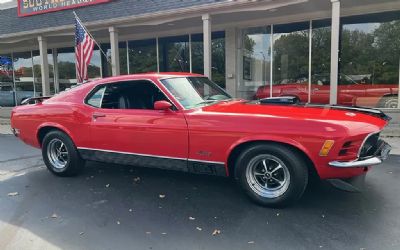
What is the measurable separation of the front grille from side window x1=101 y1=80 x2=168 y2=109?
8.15 ft

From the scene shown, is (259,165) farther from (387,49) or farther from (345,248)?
(387,49)

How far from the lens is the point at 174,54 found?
46.2ft

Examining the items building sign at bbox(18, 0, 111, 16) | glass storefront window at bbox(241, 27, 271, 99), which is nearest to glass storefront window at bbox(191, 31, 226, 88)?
glass storefront window at bbox(241, 27, 271, 99)

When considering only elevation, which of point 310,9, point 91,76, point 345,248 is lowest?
point 345,248

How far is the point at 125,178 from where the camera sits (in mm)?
5320

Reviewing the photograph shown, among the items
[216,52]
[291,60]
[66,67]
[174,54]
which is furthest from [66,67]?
[291,60]

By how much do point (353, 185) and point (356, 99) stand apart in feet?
26.0

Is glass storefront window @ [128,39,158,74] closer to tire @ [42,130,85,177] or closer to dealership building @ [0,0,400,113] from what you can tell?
dealership building @ [0,0,400,113]

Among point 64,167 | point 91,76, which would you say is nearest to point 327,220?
point 64,167

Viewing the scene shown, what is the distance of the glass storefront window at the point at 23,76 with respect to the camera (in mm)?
18328

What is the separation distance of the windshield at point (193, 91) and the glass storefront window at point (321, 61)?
7019mm

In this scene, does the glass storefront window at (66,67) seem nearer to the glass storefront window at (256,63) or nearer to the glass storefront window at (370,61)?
the glass storefront window at (256,63)

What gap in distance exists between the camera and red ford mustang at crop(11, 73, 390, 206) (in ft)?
12.0

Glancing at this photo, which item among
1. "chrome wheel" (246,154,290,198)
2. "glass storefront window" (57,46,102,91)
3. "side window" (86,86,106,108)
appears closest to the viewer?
"chrome wheel" (246,154,290,198)
